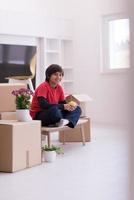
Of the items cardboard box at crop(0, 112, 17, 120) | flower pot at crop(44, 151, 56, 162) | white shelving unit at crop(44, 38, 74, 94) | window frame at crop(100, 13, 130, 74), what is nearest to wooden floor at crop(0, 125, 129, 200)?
flower pot at crop(44, 151, 56, 162)

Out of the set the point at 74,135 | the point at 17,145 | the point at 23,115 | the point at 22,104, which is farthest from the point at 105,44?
the point at 17,145

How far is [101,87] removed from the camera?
22.7 ft

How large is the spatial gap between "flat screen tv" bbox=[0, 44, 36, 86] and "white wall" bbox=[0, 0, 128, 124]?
788mm

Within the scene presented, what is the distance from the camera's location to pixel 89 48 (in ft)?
23.2

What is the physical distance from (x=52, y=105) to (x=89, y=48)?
3.24 m

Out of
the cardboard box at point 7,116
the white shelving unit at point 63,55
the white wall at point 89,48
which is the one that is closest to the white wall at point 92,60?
the white wall at point 89,48

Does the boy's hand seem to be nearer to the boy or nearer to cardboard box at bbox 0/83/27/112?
the boy

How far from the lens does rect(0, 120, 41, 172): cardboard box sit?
321 cm

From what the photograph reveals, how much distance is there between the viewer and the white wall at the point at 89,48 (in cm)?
679

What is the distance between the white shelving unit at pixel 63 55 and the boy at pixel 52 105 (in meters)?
2.72

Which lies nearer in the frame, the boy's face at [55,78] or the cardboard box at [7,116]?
the cardboard box at [7,116]

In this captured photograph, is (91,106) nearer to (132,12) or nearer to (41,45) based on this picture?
(41,45)

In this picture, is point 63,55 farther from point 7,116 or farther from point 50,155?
point 50,155

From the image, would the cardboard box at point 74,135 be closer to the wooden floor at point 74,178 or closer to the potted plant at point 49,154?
the wooden floor at point 74,178
